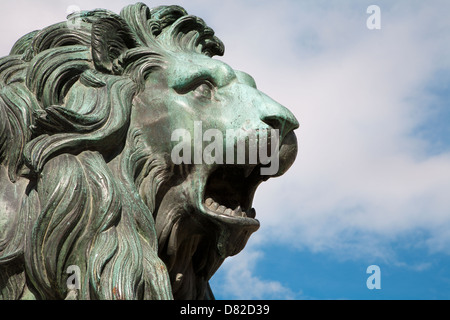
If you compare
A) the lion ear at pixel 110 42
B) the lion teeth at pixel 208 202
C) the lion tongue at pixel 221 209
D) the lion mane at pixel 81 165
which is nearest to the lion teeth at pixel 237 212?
the lion tongue at pixel 221 209

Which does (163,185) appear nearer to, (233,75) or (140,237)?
(140,237)

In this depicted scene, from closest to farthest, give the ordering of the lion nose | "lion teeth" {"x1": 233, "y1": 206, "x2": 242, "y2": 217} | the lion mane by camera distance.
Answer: the lion mane, the lion nose, "lion teeth" {"x1": 233, "y1": 206, "x2": 242, "y2": 217}

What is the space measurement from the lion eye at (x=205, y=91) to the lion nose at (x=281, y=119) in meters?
0.33

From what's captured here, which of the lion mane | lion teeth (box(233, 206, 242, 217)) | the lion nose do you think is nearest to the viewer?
the lion mane

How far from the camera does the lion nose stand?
5844 millimetres

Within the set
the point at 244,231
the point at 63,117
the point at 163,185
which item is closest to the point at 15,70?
the point at 63,117

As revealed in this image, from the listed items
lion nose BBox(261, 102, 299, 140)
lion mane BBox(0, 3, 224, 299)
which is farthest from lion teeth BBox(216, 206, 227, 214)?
lion nose BBox(261, 102, 299, 140)

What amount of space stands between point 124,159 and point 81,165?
0.26 meters

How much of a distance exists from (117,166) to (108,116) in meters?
0.27

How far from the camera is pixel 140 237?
564 centimetres

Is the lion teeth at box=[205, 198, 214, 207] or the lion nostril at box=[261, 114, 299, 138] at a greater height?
the lion nostril at box=[261, 114, 299, 138]

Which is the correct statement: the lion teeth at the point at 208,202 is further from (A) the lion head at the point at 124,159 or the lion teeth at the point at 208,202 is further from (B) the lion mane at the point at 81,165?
(B) the lion mane at the point at 81,165

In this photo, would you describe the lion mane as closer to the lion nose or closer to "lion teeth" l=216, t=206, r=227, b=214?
"lion teeth" l=216, t=206, r=227, b=214

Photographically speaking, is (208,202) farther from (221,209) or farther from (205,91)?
(205,91)
